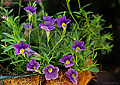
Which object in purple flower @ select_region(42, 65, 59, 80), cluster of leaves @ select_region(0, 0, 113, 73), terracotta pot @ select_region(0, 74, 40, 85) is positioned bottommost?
terracotta pot @ select_region(0, 74, 40, 85)

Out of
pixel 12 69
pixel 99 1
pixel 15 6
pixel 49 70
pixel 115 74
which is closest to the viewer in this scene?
pixel 49 70

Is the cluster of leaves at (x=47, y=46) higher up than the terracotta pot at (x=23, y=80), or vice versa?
the cluster of leaves at (x=47, y=46)

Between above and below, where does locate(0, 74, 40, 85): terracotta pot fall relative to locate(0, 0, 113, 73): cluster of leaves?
below

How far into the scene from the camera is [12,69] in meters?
0.66

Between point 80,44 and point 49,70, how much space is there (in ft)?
0.45

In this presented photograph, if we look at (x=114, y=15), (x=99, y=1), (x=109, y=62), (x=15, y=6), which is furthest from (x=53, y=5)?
(x=109, y=62)

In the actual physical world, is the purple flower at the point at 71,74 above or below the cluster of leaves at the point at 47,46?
below

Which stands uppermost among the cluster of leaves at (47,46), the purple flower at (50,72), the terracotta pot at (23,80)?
the cluster of leaves at (47,46)

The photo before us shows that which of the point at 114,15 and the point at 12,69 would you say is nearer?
the point at 12,69

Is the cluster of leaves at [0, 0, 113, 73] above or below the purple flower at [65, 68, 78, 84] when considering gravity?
above

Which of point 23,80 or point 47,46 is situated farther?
point 47,46

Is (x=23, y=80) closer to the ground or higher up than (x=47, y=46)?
closer to the ground

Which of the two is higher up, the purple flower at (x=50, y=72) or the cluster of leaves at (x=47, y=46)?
the cluster of leaves at (x=47, y=46)

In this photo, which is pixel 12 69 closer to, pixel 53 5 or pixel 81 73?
pixel 81 73
